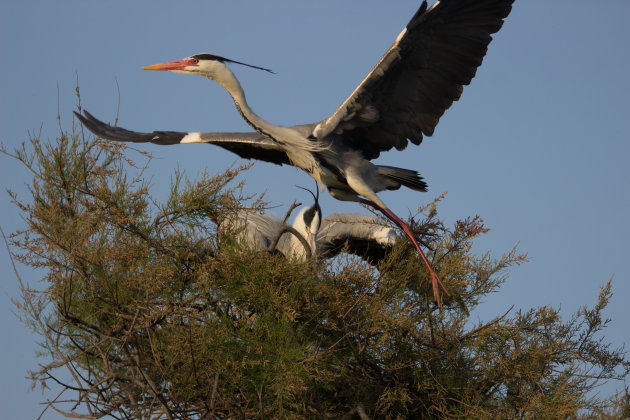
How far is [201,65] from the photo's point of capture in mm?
5145

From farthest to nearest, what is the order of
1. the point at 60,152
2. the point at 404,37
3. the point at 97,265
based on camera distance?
the point at 404,37 < the point at 60,152 < the point at 97,265

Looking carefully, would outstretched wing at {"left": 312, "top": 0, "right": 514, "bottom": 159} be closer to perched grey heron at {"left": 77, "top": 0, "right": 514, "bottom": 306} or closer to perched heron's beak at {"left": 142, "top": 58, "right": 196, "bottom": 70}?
perched grey heron at {"left": 77, "top": 0, "right": 514, "bottom": 306}

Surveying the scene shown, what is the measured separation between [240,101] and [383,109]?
1063 millimetres

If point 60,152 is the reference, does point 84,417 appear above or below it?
below

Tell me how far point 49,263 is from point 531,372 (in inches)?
107

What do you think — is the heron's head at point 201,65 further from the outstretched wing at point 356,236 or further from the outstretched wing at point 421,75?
the outstretched wing at point 356,236

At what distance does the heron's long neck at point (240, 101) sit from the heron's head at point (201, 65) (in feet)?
0.10

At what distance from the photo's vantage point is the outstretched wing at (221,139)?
5.16 metres

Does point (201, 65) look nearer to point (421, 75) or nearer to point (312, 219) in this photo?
point (312, 219)

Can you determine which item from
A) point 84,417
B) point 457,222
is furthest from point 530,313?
point 84,417

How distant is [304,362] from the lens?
3.51m

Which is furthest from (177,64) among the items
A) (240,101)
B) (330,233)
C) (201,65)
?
(330,233)

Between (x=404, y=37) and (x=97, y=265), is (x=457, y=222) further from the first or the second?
(x=97, y=265)

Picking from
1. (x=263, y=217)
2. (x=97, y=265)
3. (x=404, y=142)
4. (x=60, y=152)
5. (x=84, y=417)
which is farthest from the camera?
(x=263, y=217)
